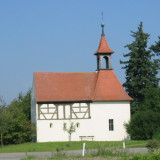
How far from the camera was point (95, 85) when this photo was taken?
4847 centimetres

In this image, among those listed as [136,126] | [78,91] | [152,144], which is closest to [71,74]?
[78,91]

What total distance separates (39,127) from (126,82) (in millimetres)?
12461

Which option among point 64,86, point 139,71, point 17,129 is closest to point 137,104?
point 139,71

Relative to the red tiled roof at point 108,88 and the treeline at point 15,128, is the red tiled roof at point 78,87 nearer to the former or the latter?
the red tiled roof at point 108,88

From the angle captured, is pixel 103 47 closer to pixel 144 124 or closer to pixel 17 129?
pixel 144 124

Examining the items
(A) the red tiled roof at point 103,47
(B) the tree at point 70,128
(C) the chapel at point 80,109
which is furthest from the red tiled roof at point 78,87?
(B) the tree at point 70,128

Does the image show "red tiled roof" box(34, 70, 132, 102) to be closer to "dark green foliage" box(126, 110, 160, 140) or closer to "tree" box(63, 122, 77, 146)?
"tree" box(63, 122, 77, 146)

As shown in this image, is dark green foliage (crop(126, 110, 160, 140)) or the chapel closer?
dark green foliage (crop(126, 110, 160, 140))

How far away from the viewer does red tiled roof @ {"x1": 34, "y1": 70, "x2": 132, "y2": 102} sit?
47.1 metres

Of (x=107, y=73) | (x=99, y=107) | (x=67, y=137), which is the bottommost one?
(x=67, y=137)

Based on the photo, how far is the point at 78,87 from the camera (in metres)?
48.6

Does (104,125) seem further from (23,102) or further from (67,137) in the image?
(23,102)

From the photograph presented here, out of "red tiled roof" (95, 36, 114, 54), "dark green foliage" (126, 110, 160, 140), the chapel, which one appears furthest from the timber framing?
"red tiled roof" (95, 36, 114, 54)

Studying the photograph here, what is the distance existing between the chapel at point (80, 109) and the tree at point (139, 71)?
3.62m
